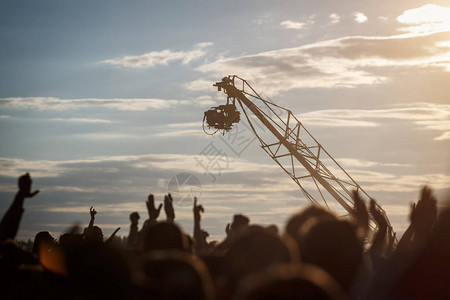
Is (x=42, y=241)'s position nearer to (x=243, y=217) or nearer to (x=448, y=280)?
(x=243, y=217)

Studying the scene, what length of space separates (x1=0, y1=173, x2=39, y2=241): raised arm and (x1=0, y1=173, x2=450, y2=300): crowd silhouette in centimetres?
A: 1

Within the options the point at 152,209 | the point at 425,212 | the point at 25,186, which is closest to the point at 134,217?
the point at 152,209

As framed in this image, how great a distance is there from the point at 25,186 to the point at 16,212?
0.36 metres

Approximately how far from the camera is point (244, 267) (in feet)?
20.6

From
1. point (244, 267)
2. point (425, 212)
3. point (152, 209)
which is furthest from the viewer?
point (152, 209)

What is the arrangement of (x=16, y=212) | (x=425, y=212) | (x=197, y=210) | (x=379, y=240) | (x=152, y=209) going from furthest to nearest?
(x=197, y=210) < (x=152, y=209) < (x=425, y=212) < (x=379, y=240) < (x=16, y=212)

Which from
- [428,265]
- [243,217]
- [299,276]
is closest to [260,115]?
[243,217]

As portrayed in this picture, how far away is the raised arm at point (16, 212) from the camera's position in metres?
7.43

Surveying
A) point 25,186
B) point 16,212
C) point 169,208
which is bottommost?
point 169,208

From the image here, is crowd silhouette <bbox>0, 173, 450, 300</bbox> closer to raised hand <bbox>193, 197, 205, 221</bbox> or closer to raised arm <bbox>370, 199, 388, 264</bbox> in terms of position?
raised arm <bbox>370, 199, 388, 264</bbox>

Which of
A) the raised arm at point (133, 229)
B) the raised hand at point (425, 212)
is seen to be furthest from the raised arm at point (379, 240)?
the raised arm at point (133, 229)

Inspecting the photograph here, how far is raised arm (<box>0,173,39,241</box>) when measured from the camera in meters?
7.43

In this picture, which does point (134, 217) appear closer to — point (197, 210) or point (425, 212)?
point (197, 210)

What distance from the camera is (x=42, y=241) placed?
9.74 metres
